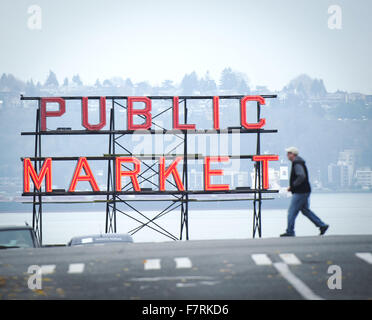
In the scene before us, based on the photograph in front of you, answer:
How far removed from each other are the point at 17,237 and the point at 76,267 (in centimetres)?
529

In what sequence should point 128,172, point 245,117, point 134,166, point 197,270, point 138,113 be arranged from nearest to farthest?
point 197,270, point 128,172, point 134,166, point 245,117, point 138,113

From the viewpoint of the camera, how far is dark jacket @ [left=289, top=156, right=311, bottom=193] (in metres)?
18.3

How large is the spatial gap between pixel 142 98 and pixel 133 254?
25.6 meters

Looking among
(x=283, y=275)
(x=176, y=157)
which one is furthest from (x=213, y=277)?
(x=176, y=157)

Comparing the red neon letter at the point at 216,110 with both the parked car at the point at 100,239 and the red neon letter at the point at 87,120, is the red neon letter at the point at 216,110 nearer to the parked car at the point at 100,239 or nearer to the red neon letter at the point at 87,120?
the red neon letter at the point at 87,120

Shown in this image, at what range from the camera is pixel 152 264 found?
47.6 ft

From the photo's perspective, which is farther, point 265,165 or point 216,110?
point 216,110

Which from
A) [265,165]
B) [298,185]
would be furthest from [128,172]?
[298,185]

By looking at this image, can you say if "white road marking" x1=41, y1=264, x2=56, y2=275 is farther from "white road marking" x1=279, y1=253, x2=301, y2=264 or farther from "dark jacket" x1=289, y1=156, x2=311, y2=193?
"dark jacket" x1=289, y1=156, x2=311, y2=193

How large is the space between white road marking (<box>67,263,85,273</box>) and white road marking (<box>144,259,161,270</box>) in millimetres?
1204

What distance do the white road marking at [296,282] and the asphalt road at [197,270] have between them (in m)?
0.01

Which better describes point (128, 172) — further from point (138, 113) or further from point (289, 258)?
point (289, 258)

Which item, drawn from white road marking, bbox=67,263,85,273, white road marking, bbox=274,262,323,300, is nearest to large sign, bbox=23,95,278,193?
white road marking, bbox=67,263,85,273
